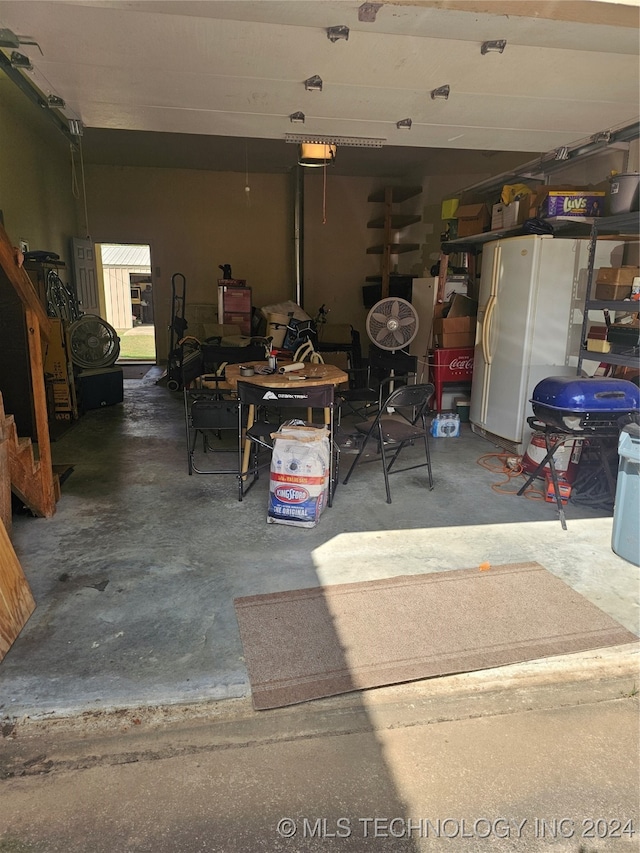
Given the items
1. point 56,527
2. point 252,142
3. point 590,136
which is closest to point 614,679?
point 56,527

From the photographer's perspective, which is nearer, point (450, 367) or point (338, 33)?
point (338, 33)

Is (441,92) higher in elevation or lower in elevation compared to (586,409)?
higher

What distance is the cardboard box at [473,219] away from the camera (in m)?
5.59

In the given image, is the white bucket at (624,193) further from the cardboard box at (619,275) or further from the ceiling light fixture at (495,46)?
the ceiling light fixture at (495,46)

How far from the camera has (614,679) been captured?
6.97 feet

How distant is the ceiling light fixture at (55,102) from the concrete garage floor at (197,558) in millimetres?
2670

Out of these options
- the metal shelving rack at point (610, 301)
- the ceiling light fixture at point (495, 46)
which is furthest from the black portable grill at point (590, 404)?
the ceiling light fixture at point (495, 46)

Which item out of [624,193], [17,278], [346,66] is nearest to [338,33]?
[346,66]

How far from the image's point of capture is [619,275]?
372 cm

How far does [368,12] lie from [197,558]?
9.00ft

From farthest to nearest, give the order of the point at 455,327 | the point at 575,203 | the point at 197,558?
1. the point at 455,327
2. the point at 575,203
3. the point at 197,558

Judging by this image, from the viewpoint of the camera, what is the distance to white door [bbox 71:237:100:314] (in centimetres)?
898

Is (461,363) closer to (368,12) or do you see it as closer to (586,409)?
(586,409)

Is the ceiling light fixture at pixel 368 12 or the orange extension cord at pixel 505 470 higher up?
the ceiling light fixture at pixel 368 12
